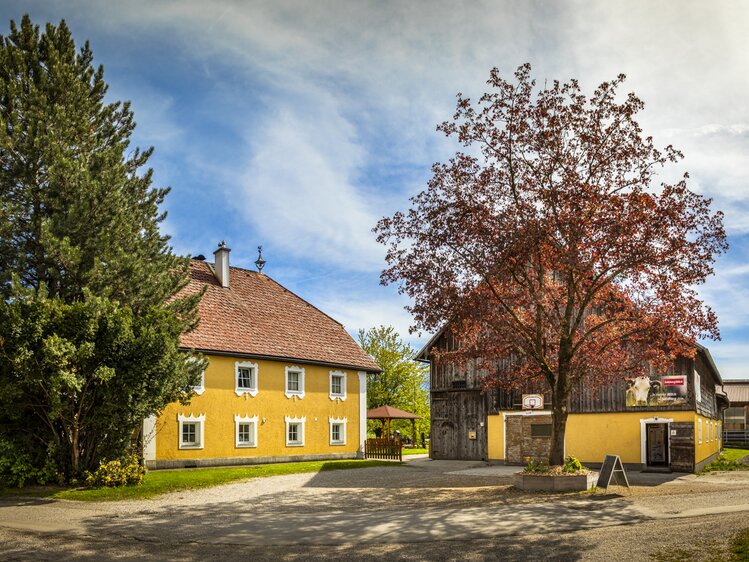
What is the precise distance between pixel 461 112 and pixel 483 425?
62.7ft

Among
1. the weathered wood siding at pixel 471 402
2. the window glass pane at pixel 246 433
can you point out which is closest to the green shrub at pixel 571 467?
the weathered wood siding at pixel 471 402

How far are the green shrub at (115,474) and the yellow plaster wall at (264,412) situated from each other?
5683 millimetres

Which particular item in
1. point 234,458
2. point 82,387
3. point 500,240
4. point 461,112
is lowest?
point 234,458

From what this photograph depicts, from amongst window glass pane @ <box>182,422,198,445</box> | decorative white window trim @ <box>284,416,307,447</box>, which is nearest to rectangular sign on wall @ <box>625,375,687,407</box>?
decorative white window trim @ <box>284,416,307,447</box>

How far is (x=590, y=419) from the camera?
31938 millimetres

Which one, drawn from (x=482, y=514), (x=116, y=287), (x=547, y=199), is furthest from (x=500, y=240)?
(x=116, y=287)

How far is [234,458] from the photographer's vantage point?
30656 millimetres

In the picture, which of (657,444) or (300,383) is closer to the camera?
(657,444)

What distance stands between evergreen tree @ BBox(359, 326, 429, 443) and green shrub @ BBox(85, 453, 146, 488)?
39.0 metres

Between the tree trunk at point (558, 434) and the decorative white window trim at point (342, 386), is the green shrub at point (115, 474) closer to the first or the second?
the tree trunk at point (558, 434)

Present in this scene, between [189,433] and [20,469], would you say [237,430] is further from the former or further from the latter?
[20,469]

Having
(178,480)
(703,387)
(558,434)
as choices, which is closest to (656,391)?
(703,387)

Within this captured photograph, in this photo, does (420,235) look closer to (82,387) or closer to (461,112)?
(461,112)

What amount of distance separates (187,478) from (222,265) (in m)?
14.3
